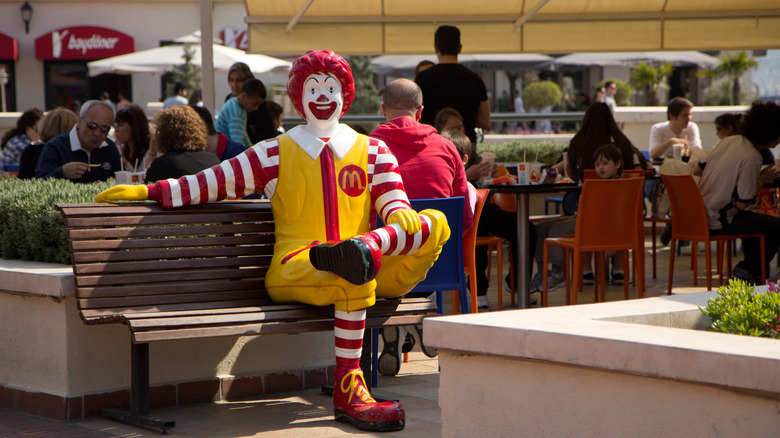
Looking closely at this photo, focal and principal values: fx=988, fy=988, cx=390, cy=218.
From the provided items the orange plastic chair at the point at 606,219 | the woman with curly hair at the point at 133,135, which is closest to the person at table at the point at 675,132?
the orange plastic chair at the point at 606,219

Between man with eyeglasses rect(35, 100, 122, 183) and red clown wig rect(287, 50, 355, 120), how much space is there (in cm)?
246

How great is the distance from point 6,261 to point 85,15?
22.9 meters

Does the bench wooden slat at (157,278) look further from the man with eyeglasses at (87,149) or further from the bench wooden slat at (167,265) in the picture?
the man with eyeglasses at (87,149)

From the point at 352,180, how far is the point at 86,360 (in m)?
1.39

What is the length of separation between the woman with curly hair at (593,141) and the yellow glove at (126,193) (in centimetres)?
400

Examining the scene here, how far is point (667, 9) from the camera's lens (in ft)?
33.2

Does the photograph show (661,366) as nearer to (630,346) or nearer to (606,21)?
(630,346)

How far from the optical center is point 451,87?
721 cm

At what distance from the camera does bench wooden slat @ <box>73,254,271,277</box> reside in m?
3.95

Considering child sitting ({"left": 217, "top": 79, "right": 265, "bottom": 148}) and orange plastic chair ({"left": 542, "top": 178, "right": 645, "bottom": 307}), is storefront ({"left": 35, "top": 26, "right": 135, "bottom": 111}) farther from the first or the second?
orange plastic chair ({"left": 542, "top": 178, "right": 645, "bottom": 307})

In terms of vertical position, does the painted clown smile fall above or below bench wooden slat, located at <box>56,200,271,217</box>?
above

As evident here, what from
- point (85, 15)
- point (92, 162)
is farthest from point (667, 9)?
point (85, 15)

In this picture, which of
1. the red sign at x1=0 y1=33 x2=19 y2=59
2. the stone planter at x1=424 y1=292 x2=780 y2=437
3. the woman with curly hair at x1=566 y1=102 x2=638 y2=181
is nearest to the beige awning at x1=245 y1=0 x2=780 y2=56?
the woman with curly hair at x1=566 y1=102 x2=638 y2=181

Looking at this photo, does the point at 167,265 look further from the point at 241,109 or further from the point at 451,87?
the point at 241,109
